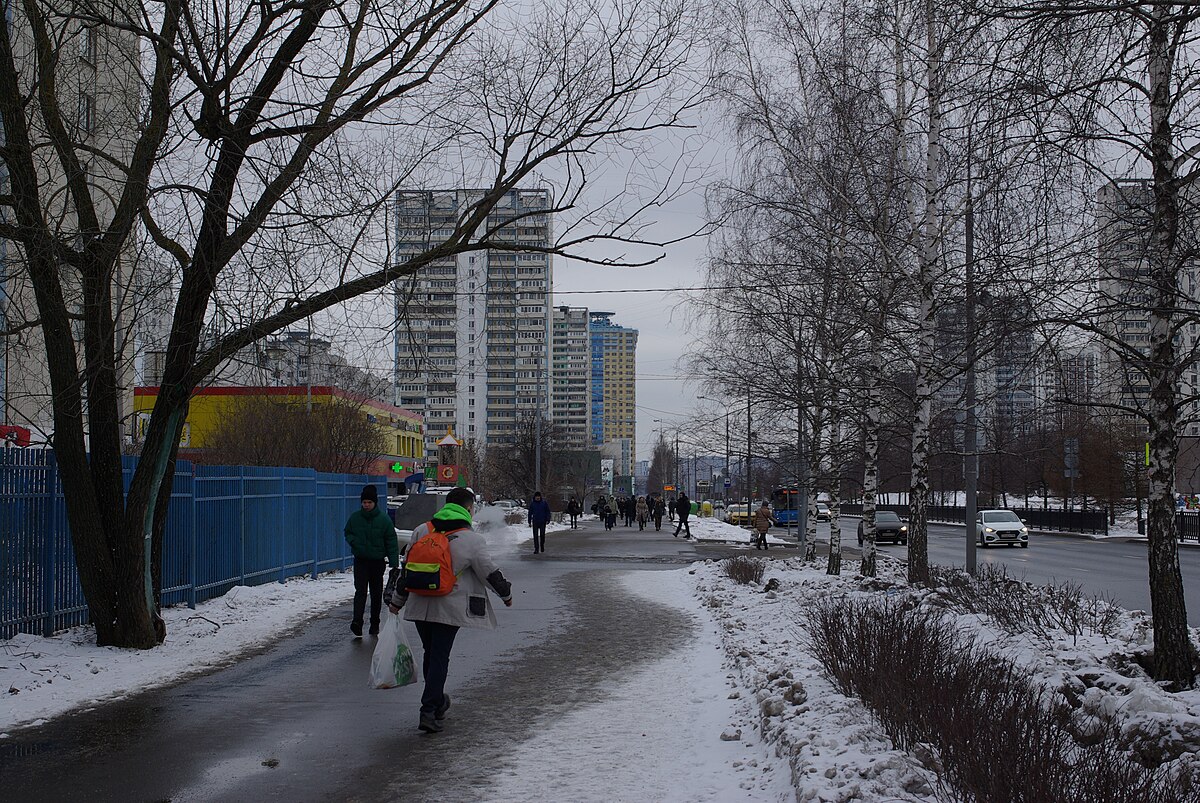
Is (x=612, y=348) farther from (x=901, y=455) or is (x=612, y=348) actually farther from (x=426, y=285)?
(x=426, y=285)

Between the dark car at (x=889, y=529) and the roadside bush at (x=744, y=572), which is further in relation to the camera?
the dark car at (x=889, y=529)

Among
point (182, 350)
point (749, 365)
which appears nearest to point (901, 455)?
point (749, 365)

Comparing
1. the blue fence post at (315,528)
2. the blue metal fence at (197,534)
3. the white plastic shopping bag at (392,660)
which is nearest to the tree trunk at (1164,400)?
the white plastic shopping bag at (392,660)

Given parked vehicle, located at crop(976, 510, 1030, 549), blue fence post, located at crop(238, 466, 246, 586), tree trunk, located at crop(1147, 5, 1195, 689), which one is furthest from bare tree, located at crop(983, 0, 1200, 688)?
parked vehicle, located at crop(976, 510, 1030, 549)

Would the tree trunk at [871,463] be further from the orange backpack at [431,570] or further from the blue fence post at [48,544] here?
the blue fence post at [48,544]

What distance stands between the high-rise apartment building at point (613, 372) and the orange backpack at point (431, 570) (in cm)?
14469

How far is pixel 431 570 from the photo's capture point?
808 centimetres

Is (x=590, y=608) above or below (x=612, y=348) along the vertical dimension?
below

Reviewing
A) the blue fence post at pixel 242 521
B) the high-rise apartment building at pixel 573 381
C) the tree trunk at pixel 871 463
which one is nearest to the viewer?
the blue fence post at pixel 242 521

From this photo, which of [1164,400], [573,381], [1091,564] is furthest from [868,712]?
[573,381]

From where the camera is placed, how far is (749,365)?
70.5 ft

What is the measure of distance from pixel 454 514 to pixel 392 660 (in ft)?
4.03

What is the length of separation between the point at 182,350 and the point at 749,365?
40.7 feet

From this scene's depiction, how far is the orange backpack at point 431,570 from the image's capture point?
8.05m
